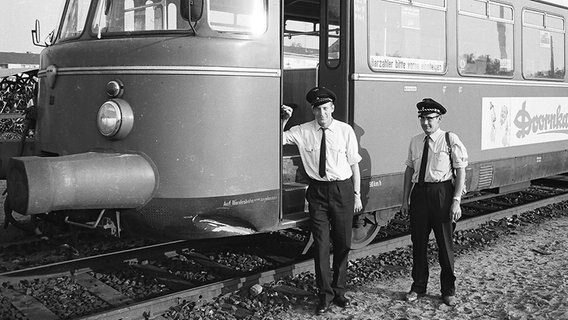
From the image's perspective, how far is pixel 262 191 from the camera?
215 inches

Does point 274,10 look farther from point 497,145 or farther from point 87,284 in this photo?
point 497,145

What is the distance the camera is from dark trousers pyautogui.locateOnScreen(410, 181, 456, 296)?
5.32m

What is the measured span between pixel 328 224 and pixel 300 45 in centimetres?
315

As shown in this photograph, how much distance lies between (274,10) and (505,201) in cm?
630

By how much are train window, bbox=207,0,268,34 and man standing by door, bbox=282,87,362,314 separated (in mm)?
751

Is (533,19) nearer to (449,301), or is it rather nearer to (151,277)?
(449,301)

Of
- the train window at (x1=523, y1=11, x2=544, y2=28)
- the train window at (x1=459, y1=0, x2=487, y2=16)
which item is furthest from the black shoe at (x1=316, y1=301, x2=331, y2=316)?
the train window at (x1=523, y1=11, x2=544, y2=28)

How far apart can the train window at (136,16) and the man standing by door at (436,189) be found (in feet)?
7.10

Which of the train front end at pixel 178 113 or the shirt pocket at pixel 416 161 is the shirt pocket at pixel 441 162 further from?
the train front end at pixel 178 113

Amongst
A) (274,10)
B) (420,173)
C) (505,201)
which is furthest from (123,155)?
(505,201)

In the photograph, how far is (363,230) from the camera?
6.91 meters

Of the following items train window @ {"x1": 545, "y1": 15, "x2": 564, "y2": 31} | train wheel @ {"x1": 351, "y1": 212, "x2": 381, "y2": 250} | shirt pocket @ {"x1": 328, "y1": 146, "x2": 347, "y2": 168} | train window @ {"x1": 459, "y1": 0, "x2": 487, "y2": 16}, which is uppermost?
train window @ {"x1": 545, "y1": 15, "x2": 564, "y2": 31}

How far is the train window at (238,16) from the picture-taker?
5215 mm

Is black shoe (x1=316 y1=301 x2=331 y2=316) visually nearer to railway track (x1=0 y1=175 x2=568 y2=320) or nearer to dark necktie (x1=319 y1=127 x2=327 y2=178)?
railway track (x1=0 y1=175 x2=568 y2=320)
